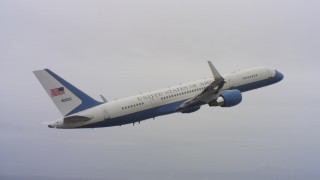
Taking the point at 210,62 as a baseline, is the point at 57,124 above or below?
below

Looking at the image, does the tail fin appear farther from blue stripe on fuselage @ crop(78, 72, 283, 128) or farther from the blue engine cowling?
the blue engine cowling

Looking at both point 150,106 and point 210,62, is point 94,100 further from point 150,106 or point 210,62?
point 210,62

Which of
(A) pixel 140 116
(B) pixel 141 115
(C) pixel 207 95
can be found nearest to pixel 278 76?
(C) pixel 207 95

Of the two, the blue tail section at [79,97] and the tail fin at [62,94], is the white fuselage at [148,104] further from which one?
the tail fin at [62,94]

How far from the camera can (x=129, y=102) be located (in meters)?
72.3

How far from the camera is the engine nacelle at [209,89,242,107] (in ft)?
249

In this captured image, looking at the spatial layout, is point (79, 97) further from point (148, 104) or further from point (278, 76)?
point (278, 76)

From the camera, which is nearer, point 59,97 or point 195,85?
point 59,97

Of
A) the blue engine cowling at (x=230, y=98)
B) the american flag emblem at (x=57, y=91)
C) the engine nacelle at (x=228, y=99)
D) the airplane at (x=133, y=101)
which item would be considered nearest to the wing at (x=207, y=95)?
the airplane at (x=133, y=101)

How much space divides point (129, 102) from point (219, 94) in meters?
14.6

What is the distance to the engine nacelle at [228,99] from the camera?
2990 inches

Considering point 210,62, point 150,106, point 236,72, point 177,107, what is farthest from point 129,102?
point 236,72

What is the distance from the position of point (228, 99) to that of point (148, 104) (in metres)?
12.2

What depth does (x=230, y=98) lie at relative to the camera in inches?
2992
